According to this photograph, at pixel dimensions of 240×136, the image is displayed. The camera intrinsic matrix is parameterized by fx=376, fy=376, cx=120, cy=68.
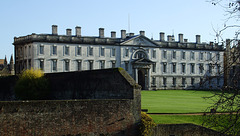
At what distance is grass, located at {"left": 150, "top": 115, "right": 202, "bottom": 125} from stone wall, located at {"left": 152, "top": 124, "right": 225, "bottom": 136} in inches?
28.9

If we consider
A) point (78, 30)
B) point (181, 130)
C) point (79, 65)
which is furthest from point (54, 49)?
point (181, 130)

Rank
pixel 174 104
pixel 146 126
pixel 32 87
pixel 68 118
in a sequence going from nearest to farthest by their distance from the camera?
pixel 68 118
pixel 146 126
pixel 32 87
pixel 174 104

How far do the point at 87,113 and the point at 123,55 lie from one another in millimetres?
43324

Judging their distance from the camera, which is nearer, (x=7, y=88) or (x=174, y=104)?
(x=174, y=104)

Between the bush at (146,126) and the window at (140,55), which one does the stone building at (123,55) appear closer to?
the window at (140,55)

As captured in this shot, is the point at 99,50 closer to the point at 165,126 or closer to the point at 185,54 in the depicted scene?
the point at 185,54

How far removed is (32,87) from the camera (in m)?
30.1

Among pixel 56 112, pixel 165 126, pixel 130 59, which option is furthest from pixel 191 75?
pixel 56 112

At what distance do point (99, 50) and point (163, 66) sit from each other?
12.4 m

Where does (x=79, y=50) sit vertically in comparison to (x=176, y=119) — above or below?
above

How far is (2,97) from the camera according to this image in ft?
110

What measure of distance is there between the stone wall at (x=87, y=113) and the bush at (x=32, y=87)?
8139 millimetres

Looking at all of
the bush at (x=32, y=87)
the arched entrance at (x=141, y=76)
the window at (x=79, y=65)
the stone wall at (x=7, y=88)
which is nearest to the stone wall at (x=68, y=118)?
the bush at (x=32, y=87)

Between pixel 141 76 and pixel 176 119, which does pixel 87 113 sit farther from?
pixel 141 76
